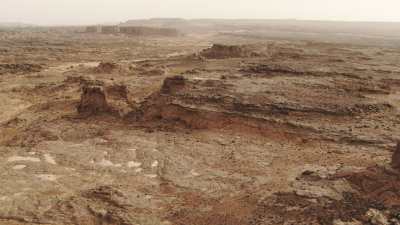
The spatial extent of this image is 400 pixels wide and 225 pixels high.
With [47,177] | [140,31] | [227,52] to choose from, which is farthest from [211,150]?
[140,31]

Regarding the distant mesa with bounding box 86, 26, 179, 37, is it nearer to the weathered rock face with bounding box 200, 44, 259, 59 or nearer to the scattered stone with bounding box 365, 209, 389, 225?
the weathered rock face with bounding box 200, 44, 259, 59

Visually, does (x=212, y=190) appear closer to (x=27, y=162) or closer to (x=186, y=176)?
(x=186, y=176)

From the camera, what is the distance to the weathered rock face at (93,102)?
18.3 m

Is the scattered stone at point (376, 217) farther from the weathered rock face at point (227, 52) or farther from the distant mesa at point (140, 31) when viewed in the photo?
the distant mesa at point (140, 31)

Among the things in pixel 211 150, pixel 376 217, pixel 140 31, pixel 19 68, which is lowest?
pixel 211 150

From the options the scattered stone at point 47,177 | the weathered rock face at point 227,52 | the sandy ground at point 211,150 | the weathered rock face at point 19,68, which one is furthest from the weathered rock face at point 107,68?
the scattered stone at point 47,177

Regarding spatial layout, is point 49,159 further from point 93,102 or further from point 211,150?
point 93,102

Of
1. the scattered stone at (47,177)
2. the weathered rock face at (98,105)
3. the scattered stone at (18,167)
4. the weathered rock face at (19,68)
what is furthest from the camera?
the weathered rock face at (19,68)

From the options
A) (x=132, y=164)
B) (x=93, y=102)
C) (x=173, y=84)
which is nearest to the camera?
(x=132, y=164)

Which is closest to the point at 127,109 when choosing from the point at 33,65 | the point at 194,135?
the point at 194,135

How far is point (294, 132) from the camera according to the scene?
1555cm

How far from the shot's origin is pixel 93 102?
18.5 m

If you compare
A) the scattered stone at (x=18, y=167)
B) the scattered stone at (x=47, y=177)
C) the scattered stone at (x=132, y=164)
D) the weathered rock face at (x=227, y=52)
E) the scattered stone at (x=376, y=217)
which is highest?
the weathered rock face at (x=227, y=52)

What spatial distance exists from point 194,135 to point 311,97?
5.24 meters
